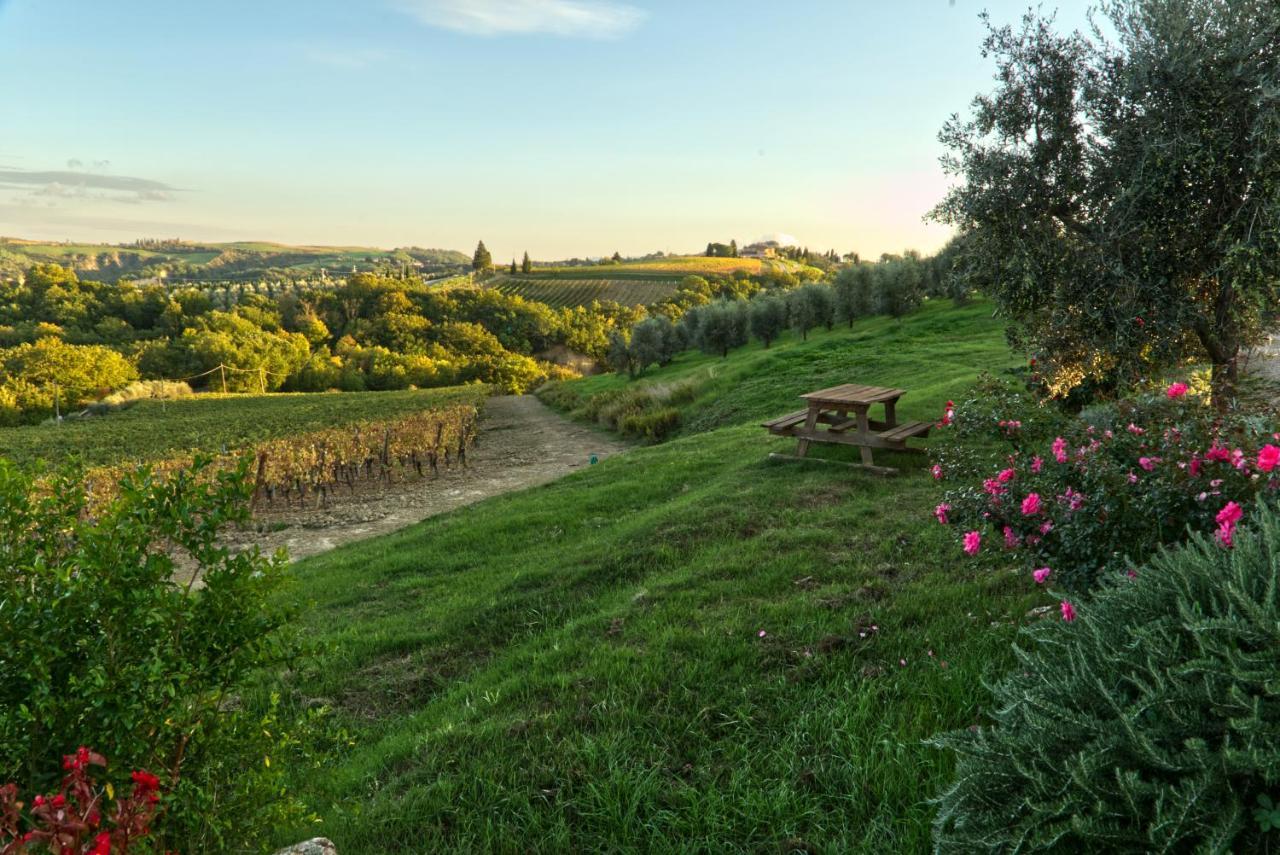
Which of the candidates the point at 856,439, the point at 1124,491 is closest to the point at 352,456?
the point at 856,439

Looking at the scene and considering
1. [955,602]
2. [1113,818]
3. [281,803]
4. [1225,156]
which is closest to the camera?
[1113,818]

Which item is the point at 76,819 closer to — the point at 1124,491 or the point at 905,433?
the point at 1124,491

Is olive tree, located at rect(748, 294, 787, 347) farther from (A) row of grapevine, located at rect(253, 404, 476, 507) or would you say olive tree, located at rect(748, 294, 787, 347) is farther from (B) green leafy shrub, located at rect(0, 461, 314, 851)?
(B) green leafy shrub, located at rect(0, 461, 314, 851)

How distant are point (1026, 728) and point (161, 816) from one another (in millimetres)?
3260

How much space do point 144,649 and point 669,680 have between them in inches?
117

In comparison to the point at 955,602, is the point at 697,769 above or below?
below

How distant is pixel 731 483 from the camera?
11.1 meters

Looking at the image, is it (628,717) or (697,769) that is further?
(628,717)

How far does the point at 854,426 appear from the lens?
1297cm

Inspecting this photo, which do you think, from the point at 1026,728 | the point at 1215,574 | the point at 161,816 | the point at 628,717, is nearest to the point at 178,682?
the point at 161,816

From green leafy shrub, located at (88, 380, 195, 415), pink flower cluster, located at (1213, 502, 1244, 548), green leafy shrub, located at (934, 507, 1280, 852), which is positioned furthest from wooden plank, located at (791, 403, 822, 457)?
green leafy shrub, located at (88, 380, 195, 415)

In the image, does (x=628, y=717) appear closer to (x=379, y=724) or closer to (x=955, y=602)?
(x=379, y=724)

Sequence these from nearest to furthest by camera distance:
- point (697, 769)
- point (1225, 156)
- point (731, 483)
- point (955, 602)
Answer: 1. point (697, 769)
2. point (955, 602)
3. point (1225, 156)
4. point (731, 483)

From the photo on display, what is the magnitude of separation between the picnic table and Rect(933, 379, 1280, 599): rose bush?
6.07 metres
